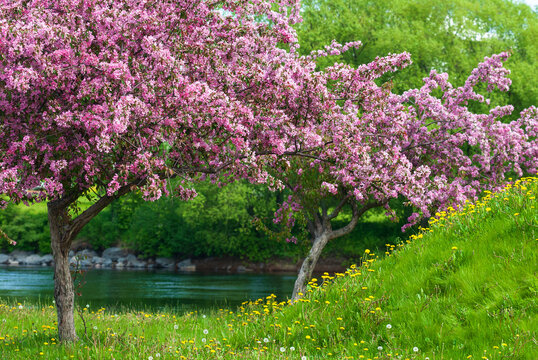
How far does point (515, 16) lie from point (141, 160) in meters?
43.6

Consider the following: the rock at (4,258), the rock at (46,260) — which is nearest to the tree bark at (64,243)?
the rock at (46,260)

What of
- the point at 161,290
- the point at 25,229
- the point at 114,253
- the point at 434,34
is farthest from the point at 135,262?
the point at 434,34

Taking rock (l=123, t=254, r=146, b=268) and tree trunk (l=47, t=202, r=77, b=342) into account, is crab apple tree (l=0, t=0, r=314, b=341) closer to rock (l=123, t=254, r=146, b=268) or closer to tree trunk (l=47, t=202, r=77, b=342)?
tree trunk (l=47, t=202, r=77, b=342)

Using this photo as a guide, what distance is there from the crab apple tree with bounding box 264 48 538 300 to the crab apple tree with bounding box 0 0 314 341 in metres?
4.06

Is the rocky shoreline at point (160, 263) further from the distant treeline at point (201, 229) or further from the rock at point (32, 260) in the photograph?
the distant treeline at point (201, 229)

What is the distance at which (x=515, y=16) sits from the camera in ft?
147

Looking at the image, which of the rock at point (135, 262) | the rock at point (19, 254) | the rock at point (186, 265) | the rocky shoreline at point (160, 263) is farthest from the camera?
the rock at point (19, 254)

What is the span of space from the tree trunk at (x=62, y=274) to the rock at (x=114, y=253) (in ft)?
206

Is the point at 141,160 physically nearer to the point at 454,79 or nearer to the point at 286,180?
the point at 286,180

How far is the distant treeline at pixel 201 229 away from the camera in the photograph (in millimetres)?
55031

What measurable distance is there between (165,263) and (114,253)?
32.1 feet

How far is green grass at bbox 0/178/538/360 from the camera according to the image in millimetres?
8062

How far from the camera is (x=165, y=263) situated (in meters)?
68.5

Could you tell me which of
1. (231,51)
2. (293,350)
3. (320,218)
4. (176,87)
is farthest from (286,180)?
(293,350)
